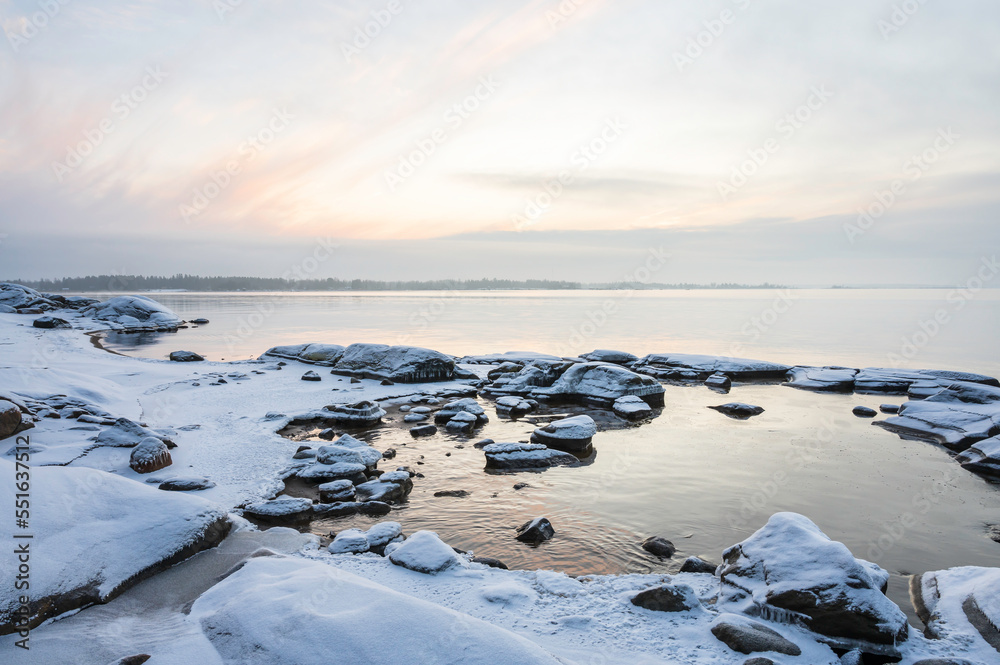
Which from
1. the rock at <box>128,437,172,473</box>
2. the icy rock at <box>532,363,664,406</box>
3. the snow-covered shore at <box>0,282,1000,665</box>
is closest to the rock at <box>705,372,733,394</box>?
the icy rock at <box>532,363,664,406</box>

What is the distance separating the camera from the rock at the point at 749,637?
4496 mm

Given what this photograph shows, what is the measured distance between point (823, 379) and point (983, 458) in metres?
8.86

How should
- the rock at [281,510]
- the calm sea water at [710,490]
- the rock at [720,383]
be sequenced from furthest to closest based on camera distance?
the rock at [720,383] < the rock at [281,510] < the calm sea water at [710,490]

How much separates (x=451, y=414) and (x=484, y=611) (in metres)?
8.76

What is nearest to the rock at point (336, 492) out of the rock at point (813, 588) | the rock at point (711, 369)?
the rock at point (813, 588)

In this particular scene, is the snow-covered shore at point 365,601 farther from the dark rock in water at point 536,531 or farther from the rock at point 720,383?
the rock at point 720,383

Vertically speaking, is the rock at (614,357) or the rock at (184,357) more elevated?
the rock at (614,357)

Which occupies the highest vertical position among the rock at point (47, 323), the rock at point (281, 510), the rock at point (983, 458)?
the rock at point (983, 458)

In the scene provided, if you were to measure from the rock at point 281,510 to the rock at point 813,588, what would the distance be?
5.71 m

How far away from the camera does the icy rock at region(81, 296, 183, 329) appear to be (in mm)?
39219

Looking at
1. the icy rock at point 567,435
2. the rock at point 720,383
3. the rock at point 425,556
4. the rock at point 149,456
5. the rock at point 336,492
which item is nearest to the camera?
the rock at point 425,556

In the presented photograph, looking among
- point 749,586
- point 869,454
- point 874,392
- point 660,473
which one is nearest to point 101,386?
point 660,473

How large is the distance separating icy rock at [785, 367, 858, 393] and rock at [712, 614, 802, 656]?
16281mm

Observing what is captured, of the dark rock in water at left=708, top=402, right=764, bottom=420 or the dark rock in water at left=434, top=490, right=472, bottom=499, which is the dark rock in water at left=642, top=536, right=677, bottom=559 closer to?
the dark rock in water at left=434, top=490, right=472, bottom=499
